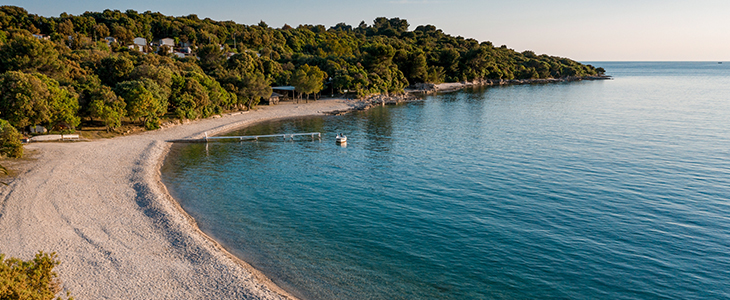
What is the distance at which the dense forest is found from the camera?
49156 mm

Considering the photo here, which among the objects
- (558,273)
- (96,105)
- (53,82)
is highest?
(53,82)

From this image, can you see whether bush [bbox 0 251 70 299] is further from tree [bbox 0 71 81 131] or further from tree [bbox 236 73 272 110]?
tree [bbox 236 73 272 110]

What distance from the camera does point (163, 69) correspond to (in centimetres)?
6397

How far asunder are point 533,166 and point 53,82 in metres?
59.0

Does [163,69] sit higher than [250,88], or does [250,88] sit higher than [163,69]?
[163,69]

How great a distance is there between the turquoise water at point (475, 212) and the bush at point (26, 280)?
8.90 m

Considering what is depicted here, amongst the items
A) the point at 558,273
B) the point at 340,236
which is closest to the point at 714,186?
the point at 558,273

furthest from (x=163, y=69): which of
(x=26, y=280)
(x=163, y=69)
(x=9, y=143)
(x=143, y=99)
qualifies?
(x=26, y=280)

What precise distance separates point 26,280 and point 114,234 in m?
8.57

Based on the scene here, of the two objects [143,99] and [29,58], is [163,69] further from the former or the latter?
[29,58]

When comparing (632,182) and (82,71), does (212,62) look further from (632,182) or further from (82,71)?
(632,182)

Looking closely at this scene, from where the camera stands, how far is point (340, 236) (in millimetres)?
25500

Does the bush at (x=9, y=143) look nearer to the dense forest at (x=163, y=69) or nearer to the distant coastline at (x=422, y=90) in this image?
the dense forest at (x=163, y=69)

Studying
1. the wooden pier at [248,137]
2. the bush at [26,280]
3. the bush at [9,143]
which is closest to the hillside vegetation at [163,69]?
the wooden pier at [248,137]
